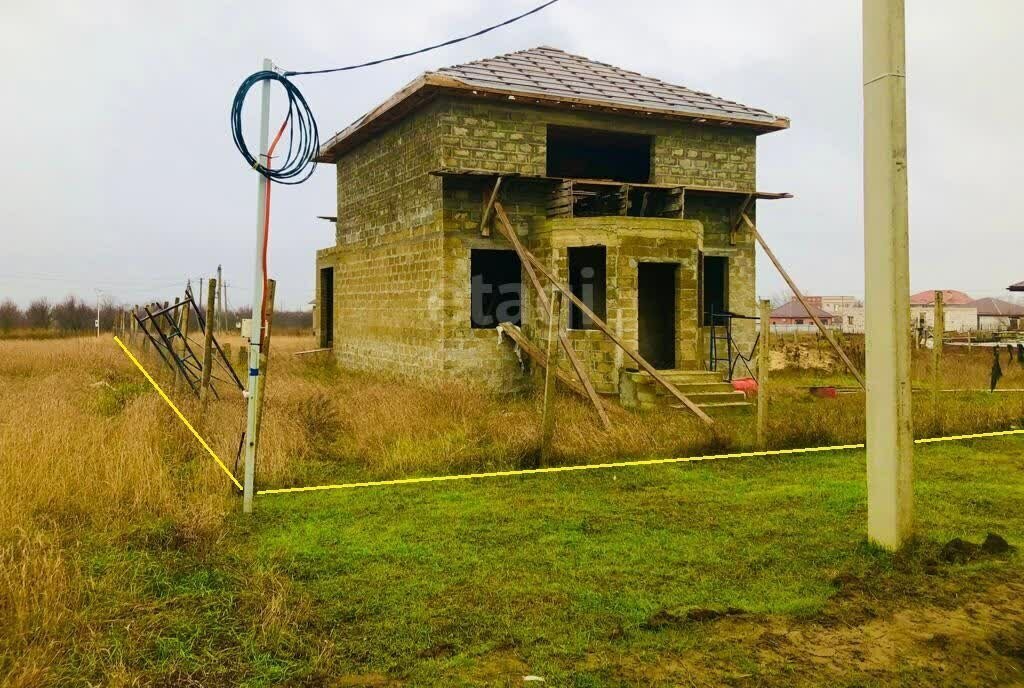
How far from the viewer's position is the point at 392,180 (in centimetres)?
1614

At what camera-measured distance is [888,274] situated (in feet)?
16.8

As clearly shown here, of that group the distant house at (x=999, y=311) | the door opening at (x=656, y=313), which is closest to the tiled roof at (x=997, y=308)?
the distant house at (x=999, y=311)

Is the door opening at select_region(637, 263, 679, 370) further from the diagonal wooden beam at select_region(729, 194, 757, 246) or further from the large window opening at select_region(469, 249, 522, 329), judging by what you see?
the large window opening at select_region(469, 249, 522, 329)

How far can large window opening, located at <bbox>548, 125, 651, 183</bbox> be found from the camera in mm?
16453

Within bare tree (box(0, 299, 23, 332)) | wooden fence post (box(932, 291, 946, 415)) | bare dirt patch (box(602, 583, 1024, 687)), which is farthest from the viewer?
bare tree (box(0, 299, 23, 332))

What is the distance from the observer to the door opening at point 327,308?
68.0 feet

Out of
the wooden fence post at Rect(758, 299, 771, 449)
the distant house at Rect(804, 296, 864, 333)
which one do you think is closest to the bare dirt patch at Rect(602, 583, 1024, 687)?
the wooden fence post at Rect(758, 299, 771, 449)

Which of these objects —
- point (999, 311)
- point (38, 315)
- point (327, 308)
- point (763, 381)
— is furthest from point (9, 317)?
point (999, 311)

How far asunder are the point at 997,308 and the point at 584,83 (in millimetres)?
49485

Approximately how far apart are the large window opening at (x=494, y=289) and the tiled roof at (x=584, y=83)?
3199 mm

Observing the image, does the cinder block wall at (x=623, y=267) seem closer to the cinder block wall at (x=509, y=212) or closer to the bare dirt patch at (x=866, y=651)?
the cinder block wall at (x=509, y=212)

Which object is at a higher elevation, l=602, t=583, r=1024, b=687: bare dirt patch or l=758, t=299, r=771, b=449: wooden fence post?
l=758, t=299, r=771, b=449: wooden fence post

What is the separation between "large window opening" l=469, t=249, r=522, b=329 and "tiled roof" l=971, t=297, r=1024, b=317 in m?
48.3

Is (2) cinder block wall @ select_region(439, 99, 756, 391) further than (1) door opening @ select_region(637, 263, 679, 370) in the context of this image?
No
